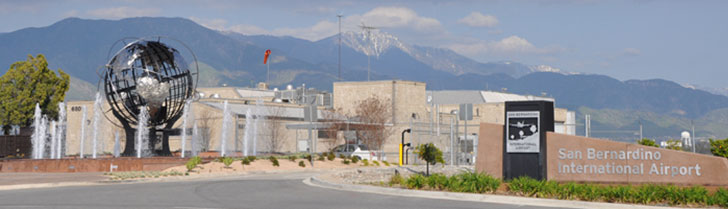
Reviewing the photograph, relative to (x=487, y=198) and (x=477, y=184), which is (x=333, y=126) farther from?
(x=487, y=198)

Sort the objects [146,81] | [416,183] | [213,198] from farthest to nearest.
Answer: [146,81], [416,183], [213,198]

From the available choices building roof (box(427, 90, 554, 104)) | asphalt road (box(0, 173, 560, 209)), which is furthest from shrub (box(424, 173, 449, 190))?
building roof (box(427, 90, 554, 104))

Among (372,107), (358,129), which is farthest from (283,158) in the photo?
(372,107)

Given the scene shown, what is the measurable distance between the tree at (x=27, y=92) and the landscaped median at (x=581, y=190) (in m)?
53.5

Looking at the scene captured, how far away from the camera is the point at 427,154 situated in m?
28.3

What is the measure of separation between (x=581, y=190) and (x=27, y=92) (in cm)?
5864

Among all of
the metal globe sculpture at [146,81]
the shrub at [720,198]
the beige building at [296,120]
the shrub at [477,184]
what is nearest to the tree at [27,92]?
the beige building at [296,120]

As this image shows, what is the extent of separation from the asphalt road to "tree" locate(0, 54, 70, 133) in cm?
4634

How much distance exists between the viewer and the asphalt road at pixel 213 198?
57.9 feet

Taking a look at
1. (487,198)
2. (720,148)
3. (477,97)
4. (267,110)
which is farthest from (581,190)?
(477,97)

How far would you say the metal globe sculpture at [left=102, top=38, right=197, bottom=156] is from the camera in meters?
42.2

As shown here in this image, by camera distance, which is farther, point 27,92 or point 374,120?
point 374,120

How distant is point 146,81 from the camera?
42.3 metres

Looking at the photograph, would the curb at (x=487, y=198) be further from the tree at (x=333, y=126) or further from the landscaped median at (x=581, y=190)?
the tree at (x=333, y=126)
